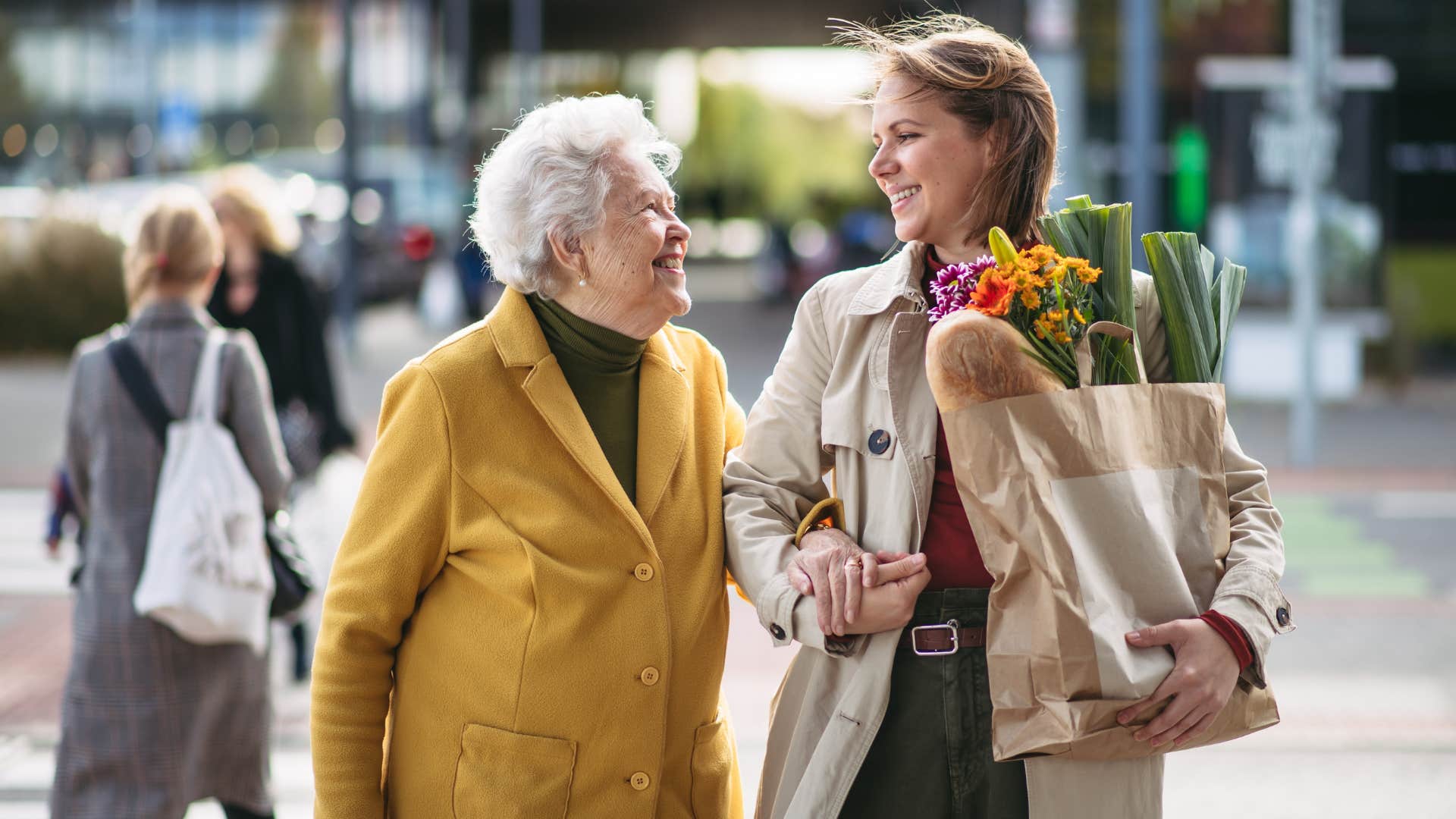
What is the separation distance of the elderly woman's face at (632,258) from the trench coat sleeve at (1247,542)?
761 millimetres

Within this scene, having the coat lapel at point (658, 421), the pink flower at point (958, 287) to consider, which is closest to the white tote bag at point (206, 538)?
the coat lapel at point (658, 421)

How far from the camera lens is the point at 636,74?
Result: 53844mm

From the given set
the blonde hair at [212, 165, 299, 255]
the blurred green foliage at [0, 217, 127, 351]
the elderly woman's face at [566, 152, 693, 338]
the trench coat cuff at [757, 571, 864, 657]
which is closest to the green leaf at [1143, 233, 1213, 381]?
the trench coat cuff at [757, 571, 864, 657]

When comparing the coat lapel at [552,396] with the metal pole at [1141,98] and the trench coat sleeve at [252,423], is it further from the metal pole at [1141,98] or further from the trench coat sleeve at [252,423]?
the metal pole at [1141,98]

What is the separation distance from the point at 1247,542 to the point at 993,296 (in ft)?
1.95

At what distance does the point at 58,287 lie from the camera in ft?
60.8

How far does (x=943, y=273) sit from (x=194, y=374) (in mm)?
2646

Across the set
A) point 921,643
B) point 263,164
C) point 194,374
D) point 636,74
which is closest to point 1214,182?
point 194,374

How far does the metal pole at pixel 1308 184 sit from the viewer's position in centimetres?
1238

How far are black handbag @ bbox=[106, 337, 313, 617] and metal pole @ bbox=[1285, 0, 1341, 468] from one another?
9420 millimetres

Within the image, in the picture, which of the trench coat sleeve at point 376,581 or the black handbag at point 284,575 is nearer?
the trench coat sleeve at point 376,581

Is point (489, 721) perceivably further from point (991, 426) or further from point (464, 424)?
point (991, 426)

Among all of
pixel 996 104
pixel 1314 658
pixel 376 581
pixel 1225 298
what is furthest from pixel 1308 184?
pixel 376 581

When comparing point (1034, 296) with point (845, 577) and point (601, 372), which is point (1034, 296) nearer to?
point (845, 577)
